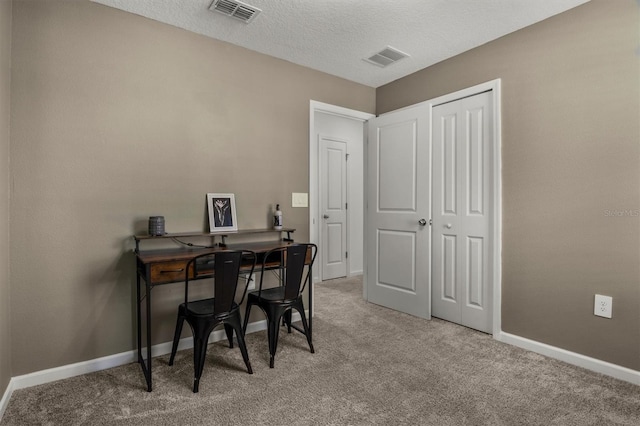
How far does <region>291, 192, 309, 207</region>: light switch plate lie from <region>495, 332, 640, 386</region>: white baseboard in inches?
81.5

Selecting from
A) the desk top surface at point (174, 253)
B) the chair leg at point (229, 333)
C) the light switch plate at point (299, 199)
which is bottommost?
the chair leg at point (229, 333)

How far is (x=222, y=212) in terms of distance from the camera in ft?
9.34

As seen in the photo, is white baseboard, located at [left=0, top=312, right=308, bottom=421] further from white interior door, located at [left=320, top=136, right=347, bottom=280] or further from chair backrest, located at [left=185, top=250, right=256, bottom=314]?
white interior door, located at [left=320, top=136, right=347, bottom=280]

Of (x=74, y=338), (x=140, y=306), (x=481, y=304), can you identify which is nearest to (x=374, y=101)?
(x=481, y=304)

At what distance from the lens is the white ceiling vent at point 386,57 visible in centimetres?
306

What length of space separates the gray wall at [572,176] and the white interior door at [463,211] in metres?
0.17

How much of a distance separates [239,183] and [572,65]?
2686mm

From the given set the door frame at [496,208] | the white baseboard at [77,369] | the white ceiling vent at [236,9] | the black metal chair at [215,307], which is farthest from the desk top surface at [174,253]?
the door frame at [496,208]

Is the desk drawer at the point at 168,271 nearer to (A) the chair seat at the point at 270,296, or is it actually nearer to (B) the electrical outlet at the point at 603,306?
(A) the chair seat at the point at 270,296

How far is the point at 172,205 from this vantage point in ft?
8.70

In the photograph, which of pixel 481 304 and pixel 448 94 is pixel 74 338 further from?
pixel 448 94

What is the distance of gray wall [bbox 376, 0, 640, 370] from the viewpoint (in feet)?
7.25

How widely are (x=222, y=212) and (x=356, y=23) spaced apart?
1819 millimetres

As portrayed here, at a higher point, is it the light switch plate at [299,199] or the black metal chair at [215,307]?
the light switch plate at [299,199]
